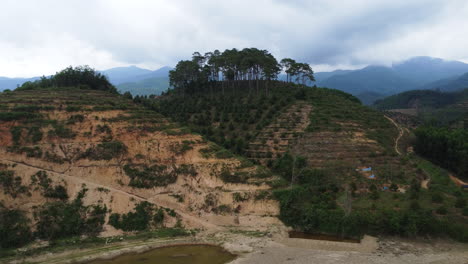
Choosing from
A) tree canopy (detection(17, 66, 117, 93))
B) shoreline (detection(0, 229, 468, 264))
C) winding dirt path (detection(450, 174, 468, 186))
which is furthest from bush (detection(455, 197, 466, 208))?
tree canopy (detection(17, 66, 117, 93))

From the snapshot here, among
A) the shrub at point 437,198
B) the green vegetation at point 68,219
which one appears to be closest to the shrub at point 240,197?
the green vegetation at point 68,219

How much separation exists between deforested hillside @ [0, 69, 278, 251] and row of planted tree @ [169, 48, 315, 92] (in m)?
24.4

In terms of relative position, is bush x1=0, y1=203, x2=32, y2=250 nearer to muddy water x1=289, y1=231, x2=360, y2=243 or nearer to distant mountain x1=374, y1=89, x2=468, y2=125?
muddy water x1=289, y1=231, x2=360, y2=243

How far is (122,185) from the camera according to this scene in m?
29.4

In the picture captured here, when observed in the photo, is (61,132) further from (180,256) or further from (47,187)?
(180,256)

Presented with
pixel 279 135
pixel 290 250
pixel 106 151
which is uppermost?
pixel 279 135

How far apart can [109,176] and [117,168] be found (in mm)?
1202

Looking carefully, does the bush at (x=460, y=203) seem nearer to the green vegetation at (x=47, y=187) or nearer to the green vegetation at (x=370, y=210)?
the green vegetation at (x=370, y=210)

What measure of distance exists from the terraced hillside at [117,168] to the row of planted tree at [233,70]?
24.3 m

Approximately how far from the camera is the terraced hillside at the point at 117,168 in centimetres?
2738

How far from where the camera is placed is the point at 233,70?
5597 centimetres

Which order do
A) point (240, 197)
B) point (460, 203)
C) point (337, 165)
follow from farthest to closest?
point (337, 165) < point (240, 197) < point (460, 203)

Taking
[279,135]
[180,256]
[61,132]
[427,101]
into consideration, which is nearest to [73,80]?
[61,132]

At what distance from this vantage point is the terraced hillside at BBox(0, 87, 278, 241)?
27375 millimetres
